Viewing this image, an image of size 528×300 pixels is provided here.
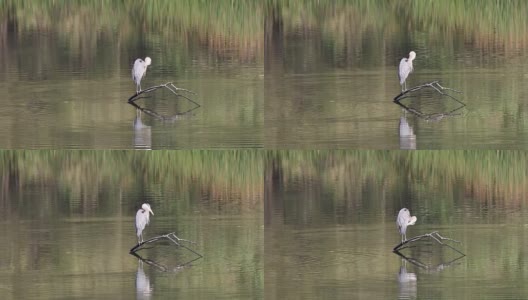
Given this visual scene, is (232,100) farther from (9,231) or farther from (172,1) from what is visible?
(9,231)

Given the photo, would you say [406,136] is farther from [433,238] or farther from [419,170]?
[433,238]

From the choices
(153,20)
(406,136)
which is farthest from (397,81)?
(153,20)

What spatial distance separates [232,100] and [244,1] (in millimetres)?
251

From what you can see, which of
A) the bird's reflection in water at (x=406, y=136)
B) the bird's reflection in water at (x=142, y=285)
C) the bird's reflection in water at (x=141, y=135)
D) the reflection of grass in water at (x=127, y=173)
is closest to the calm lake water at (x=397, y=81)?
the bird's reflection in water at (x=406, y=136)

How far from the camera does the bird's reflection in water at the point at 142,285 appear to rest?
1981mm

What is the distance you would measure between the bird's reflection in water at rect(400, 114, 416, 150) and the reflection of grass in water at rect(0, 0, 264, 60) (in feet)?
1.30

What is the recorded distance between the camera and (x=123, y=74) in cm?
198

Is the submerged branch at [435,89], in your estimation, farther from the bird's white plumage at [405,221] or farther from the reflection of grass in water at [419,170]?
the bird's white plumage at [405,221]

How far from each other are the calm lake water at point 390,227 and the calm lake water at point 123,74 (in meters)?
0.22

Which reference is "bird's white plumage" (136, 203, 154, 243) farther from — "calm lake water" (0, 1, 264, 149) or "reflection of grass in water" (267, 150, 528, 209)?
"reflection of grass in water" (267, 150, 528, 209)

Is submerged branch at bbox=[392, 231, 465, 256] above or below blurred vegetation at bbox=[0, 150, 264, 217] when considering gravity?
below

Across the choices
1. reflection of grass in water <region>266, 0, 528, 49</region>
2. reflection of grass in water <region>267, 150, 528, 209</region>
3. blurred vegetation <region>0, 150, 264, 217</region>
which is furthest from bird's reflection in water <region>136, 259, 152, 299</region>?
reflection of grass in water <region>266, 0, 528, 49</region>

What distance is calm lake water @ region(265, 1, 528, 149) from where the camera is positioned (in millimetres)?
1971

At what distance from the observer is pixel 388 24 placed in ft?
6.55
